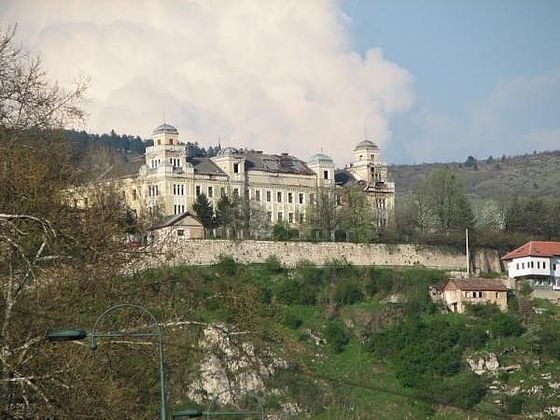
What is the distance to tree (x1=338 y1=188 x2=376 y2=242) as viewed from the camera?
305ft

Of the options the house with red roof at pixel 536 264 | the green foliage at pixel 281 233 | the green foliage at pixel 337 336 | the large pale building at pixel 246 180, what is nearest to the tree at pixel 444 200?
the large pale building at pixel 246 180

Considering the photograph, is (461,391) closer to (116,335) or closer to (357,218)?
(357,218)

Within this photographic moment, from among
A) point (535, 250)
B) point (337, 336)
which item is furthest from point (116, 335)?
point (535, 250)

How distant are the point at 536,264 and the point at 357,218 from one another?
10.4 m

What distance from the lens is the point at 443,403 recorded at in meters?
74.5

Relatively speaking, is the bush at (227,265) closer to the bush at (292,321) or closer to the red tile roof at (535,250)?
the bush at (292,321)

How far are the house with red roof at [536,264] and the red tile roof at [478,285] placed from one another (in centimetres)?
383

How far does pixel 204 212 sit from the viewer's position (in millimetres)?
91000

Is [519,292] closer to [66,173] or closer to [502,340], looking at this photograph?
[502,340]

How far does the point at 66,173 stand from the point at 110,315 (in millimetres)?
2322

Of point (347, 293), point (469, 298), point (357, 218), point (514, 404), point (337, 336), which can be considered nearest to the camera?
point (514, 404)

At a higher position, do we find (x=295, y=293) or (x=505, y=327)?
(x=295, y=293)

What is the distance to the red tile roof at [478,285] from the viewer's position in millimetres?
86375

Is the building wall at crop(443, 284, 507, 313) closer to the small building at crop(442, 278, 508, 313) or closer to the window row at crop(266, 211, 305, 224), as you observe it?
the small building at crop(442, 278, 508, 313)
